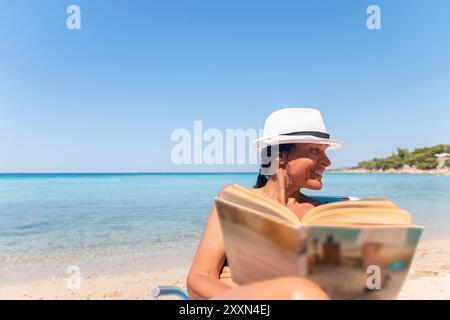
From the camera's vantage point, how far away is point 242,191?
4.01ft

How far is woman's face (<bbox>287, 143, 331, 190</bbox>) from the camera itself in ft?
5.40

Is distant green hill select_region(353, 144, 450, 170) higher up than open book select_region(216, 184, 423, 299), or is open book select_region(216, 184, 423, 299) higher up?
open book select_region(216, 184, 423, 299)

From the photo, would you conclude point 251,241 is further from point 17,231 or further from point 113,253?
point 17,231

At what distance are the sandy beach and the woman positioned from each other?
3.67m

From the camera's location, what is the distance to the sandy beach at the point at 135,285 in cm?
489

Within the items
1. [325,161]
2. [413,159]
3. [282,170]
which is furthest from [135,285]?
[413,159]

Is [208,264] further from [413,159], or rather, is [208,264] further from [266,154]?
[413,159]

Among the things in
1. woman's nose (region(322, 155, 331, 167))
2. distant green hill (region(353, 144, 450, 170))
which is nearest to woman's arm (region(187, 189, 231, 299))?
woman's nose (region(322, 155, 331, 167))

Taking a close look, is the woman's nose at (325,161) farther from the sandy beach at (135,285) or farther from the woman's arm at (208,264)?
the sandy beach at (135,285)

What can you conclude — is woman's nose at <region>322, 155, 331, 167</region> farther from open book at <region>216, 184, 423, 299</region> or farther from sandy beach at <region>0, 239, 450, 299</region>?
sandy beach at <region>0, 239, 450, 299</region>

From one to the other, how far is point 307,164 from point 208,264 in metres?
0.62

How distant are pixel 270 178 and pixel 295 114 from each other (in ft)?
1.16

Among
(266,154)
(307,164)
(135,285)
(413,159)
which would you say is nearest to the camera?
(307,164)

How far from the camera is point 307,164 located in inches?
65.0
